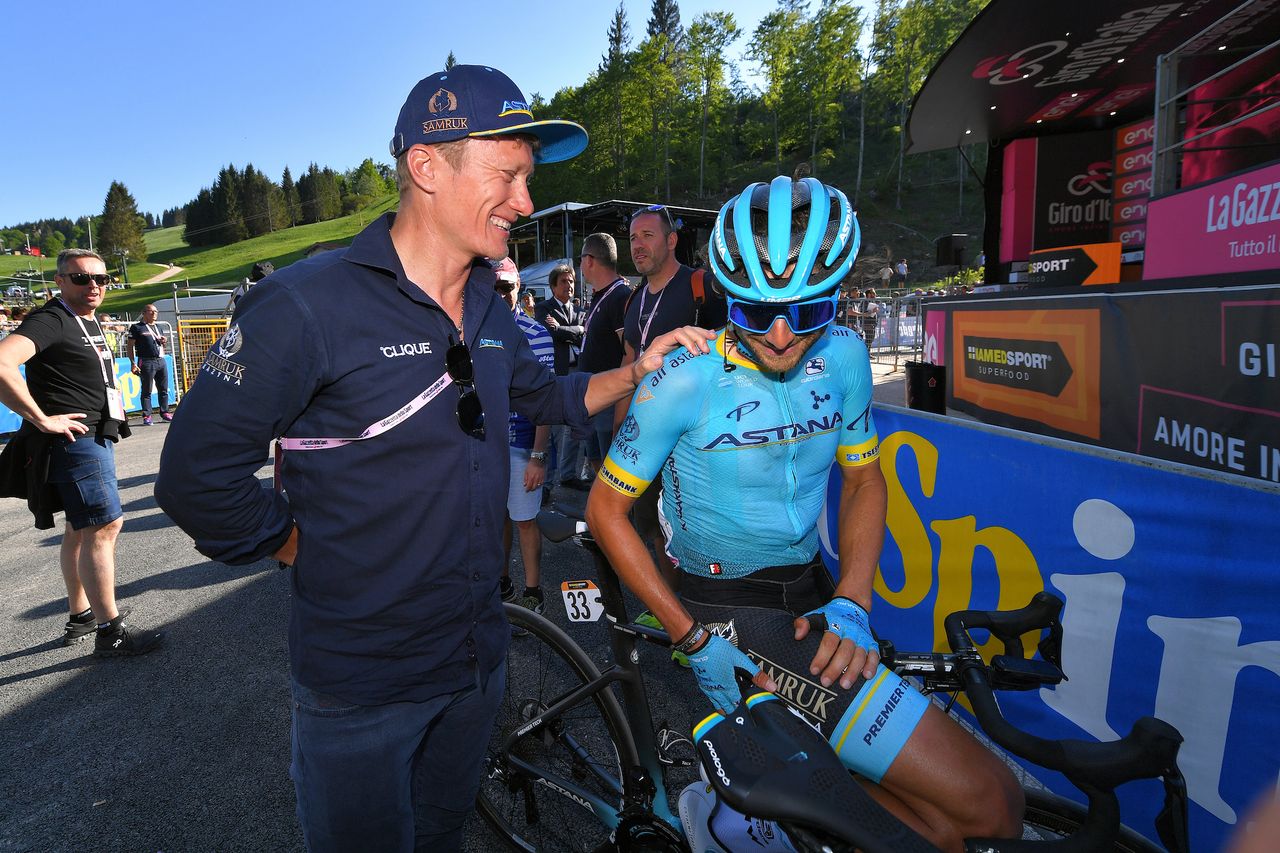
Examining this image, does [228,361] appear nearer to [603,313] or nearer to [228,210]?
[603,313]

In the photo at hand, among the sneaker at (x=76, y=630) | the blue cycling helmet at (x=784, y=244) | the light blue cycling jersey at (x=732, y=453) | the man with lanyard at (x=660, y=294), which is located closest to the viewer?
the blue cycling helmet at (x=784, y=244)

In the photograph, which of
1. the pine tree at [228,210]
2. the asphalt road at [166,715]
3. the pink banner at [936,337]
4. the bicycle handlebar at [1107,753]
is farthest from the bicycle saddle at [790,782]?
the pine tree at [228,210]

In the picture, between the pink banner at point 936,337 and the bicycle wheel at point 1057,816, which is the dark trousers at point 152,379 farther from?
the bicycle wheel at point 1057,816

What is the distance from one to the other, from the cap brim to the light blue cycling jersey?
0.78 metres

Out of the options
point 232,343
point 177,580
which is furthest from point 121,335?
point 232,343

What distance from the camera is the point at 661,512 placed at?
237cm

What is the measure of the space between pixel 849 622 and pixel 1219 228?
541cm

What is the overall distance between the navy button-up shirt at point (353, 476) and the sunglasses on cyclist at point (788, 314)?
0.81 metres

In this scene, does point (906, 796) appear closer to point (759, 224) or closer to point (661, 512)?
point (661, 512)

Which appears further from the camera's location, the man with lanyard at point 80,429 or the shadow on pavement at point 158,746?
the man with lanyard at point 80,429

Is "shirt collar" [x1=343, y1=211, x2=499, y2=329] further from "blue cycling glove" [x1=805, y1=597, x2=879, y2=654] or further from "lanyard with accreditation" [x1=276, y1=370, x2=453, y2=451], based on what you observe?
"blue cycling glove" [x1=805, y1=597, x2=879, y2=654]

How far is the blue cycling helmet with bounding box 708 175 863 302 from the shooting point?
Result: 193 centimetres

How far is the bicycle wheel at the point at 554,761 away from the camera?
2.63 metres

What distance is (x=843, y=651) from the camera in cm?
167
